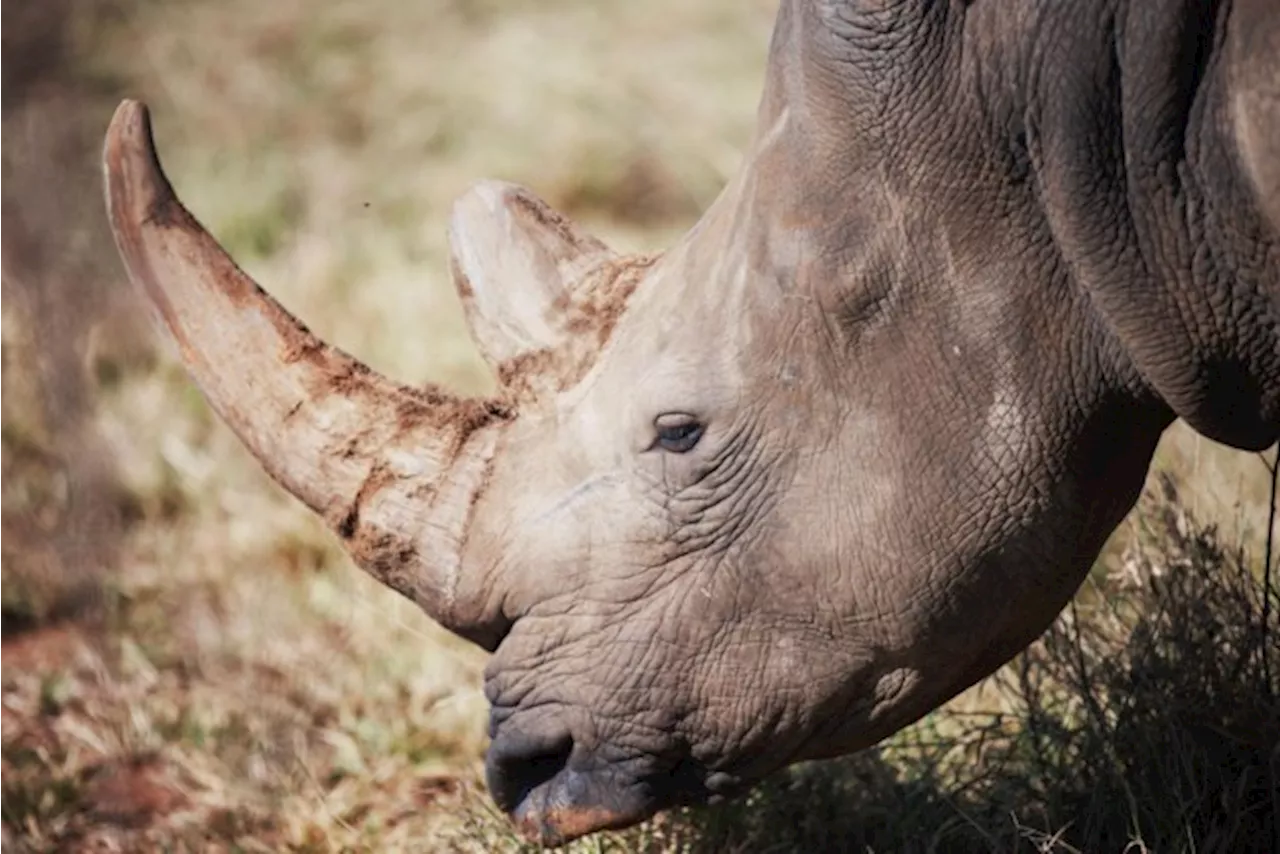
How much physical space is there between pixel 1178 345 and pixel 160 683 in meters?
3.00

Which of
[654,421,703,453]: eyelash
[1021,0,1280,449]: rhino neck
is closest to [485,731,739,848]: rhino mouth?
[654,421,703,453]: eyelash

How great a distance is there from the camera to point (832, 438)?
328cm

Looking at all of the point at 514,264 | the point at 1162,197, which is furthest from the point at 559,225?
the point at 1162,197

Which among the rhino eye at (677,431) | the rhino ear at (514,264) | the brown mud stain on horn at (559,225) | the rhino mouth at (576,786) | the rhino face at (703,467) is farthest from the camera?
the brown mud stain on horn at (559,225)

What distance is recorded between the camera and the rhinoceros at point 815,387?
3070 millimetres

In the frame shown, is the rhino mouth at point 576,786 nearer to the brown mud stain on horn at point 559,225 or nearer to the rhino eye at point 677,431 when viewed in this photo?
the rhino eye at point 677,431

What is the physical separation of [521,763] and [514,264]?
789 mm

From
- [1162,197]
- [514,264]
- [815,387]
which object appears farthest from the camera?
[514,264]

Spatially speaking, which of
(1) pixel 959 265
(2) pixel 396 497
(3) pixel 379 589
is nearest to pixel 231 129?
(3) pixel 379 589

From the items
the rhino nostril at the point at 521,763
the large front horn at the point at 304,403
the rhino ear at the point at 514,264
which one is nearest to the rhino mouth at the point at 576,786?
the rhino nostril at the point at 521,763

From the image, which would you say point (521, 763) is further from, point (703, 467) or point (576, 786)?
point (703, 467)

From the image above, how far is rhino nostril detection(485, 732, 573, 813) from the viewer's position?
3.50 meters

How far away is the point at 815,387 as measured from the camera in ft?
10.8

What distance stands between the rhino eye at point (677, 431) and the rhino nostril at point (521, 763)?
466 mm
